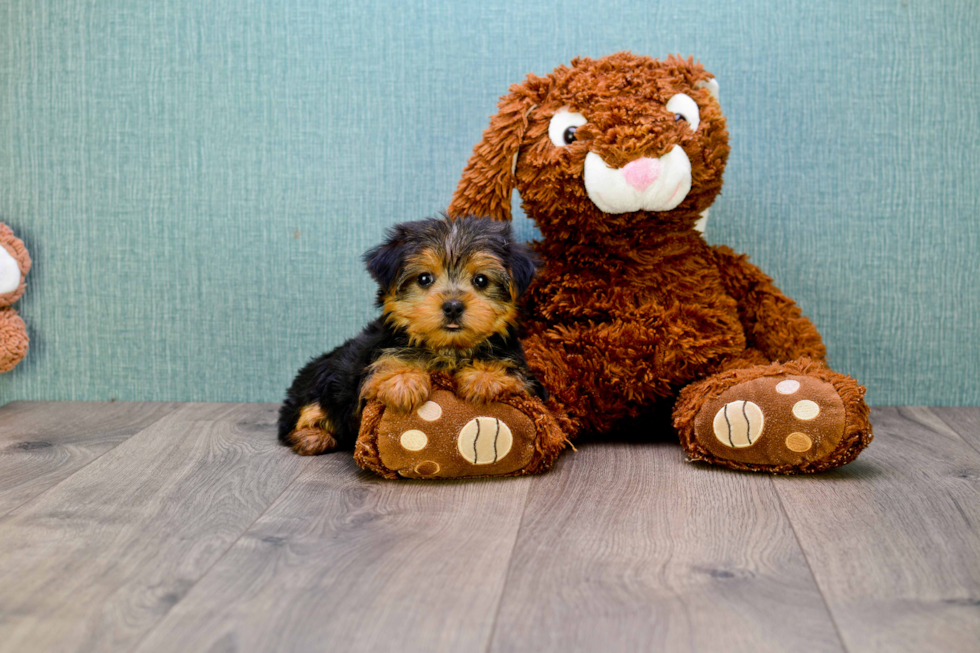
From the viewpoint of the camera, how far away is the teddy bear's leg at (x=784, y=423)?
1640mm

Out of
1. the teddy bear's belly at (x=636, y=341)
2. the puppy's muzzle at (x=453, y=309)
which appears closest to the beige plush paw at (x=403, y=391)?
the puppy's muzzle at (x=453, y=309)

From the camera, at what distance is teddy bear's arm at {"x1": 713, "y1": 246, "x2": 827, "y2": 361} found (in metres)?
2.02

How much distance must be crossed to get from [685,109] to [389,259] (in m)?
0.74

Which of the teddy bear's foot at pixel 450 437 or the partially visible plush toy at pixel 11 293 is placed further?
the partially visible plush toy at pixel 11 293

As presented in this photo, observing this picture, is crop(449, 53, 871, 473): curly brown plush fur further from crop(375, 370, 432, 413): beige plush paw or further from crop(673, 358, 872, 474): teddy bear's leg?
crop(375, 370, 432, 413): beige plush paw

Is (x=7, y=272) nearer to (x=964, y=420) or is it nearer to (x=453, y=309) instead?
(x=453, y=309)

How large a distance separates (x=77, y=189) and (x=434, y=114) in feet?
3.34

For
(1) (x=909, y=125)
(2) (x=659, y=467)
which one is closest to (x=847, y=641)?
(2) (x=659, y=467)

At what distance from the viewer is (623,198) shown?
69.9 inches

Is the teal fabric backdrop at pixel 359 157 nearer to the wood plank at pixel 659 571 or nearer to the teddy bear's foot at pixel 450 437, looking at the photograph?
the teddy bear's foot at pixel 450 437

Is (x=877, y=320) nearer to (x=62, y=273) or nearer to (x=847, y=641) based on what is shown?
(x=847, y=641)

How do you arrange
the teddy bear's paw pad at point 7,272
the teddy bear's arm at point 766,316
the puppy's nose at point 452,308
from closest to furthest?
the puppy's nose at point 452,308, the teddy bear's arm at point 766,316, the teddy bear's paw pad at point 7,272

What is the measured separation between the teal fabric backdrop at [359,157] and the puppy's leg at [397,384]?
28.7 inches

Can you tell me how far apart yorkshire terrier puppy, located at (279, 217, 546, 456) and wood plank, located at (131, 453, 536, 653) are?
20cm
